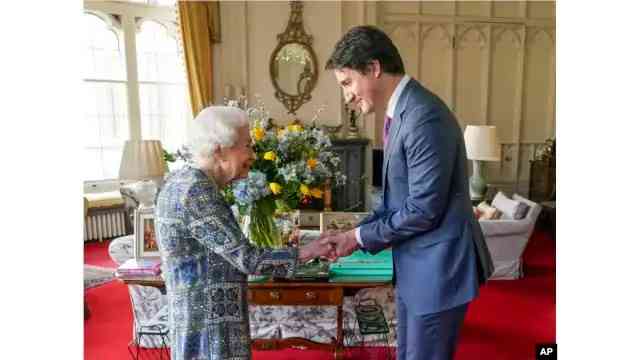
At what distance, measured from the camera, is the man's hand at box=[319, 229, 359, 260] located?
1.79m

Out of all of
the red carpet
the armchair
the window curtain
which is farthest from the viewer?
the window curtain

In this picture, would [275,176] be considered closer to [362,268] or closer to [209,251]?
[362,268]

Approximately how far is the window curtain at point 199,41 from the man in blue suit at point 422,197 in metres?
5.63

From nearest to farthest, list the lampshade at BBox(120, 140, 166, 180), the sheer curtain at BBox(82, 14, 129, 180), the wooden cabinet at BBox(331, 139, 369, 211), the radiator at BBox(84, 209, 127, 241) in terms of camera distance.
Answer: the lampshade at BBox(120, 140, 166, 180)
the radiator at BBox(84, 209, 127, 241)
the sheer curtain at BBox(82, 14, 129, 180)
the wooden cabinet at BBox(331, 139, 369, 211)

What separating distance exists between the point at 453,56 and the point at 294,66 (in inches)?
93.0

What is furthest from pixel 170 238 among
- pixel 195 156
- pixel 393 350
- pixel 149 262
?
pixel 393 350

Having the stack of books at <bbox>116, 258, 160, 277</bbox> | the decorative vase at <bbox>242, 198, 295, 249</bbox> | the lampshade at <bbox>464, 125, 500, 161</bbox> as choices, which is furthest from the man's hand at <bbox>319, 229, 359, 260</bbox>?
the lampshade at <bbox>464, 125, 500, 161</bbox>

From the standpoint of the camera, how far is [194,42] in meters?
6.87

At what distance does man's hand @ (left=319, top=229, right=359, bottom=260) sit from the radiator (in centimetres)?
514

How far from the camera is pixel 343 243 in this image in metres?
1.81

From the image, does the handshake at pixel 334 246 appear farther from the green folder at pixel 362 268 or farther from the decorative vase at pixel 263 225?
the green folder at pixel 362 268

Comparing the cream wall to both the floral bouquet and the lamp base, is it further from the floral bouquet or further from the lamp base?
the floral bouquet

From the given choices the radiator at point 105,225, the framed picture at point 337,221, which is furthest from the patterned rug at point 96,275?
the framed picture at point 337,221

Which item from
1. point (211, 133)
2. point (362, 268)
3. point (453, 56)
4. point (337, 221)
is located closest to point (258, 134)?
point (337, 221)
